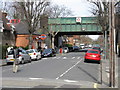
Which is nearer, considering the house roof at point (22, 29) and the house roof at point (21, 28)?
the house roof at point (22, 29)

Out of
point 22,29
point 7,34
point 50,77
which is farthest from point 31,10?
point 50,77

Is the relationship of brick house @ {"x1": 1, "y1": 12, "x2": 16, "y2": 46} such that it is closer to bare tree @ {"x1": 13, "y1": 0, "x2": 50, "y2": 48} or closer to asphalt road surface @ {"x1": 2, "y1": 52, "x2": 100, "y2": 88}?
bare tree @ {"x1": 13, "y1": 0, "x2": 50, "y2": 48}

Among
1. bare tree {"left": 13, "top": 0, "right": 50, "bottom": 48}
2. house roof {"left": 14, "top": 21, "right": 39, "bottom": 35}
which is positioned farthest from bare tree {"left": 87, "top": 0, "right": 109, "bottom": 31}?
house roof {"left": 14, "top": 21, "right": 39, "bottom": 35}

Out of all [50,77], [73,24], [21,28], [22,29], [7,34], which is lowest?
[50,77]

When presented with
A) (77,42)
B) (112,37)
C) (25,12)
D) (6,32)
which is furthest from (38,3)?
(77,42)

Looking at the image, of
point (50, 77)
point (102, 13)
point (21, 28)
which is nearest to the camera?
point (50, 77)

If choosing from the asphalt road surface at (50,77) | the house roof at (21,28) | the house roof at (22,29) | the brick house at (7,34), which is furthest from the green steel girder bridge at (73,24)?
the asphalt road surface at (50,77)

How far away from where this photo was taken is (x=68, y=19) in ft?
184

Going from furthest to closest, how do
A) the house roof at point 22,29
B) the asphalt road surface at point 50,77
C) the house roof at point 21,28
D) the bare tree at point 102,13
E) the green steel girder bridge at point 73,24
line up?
the house roof at point 21,28 → the house roof at point 22,29 → the green steel girder bridge at point 73,24 → the bare tree at point 102,13 → the asphalt road surface at point 50,77

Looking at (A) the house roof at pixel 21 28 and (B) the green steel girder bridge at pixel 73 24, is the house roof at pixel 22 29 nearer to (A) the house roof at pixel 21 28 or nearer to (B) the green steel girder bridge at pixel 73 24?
(A) the house roof at pixel 21 28

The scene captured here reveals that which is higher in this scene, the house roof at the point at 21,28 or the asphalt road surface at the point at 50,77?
the house roof at the point at 21,28

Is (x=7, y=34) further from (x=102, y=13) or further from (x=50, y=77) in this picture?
(x=50, y=77)

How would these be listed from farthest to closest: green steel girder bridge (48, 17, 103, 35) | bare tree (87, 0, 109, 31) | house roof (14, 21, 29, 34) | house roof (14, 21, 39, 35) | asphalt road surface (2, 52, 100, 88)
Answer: house roof (14, 21, 29, 34) → house roof (14, 21, 39, 35) → green steel girder bridge (48, 17, 103, 35) → bare tree (87, 0, 109, 31) → asphalt road surface (2, 52, 100, 88)

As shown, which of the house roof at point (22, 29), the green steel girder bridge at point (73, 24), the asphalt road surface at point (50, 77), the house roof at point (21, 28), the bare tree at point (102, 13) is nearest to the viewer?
the asphalt road surface at point (50, 77)
